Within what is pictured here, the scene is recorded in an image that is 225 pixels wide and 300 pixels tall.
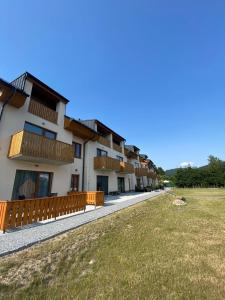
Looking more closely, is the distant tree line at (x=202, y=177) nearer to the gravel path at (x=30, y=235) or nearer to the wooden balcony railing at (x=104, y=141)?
the wooden balcony railing at (x=104, y=141)

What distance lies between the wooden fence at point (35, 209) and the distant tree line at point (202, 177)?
42.8 metres

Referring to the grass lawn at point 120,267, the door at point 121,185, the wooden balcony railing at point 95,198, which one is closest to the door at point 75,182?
the wooden balcony railing at point 95,198

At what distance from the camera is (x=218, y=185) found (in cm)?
4622

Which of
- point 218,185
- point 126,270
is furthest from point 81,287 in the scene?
point 218,185

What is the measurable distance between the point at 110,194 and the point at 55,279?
2134 cm

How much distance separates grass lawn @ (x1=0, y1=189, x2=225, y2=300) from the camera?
11.7 ft

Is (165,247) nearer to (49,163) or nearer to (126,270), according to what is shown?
(126,270)

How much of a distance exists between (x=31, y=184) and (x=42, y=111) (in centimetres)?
581

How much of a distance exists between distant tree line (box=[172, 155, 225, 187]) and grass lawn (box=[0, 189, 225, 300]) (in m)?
44.2

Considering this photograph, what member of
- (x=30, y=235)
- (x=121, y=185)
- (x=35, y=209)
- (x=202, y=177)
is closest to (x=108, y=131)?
(x=121, y=185)

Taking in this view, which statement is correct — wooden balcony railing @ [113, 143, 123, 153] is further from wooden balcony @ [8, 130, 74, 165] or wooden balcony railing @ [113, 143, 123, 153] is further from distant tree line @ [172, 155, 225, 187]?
distant tree line @ [172, 155, 225, 187]

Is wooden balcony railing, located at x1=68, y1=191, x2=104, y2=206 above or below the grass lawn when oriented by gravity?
above

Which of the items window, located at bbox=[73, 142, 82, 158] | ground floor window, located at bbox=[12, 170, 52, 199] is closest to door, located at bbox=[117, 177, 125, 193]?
window, located at bbox=[73, 142, 82, 158]

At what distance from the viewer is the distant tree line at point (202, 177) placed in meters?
45.8
